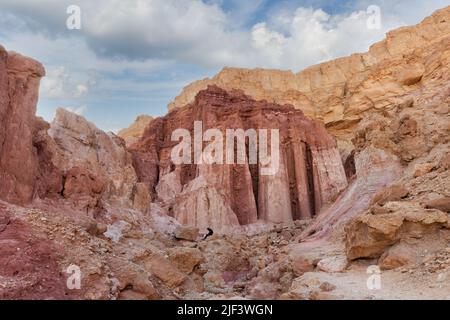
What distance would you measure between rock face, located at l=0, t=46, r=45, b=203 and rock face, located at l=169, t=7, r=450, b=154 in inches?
1411

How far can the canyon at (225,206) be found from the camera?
8633 mm

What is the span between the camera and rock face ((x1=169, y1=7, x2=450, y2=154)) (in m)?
47.6

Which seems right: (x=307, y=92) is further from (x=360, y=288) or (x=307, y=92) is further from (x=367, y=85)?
(x=360, y=288)

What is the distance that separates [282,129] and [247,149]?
462cm

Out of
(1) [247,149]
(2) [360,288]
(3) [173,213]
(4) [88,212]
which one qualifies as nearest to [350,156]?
(1) [247,149]

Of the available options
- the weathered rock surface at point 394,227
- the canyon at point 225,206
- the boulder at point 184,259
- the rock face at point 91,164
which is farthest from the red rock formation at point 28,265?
the rock face at point 91,164

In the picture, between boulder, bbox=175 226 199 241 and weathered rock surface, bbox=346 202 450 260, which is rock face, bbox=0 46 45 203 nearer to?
boulder, bbox=175 226 199 241

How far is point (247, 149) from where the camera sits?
3600 cm

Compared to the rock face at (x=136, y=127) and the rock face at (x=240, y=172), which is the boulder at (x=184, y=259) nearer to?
the rock face at (x=240, y=172)

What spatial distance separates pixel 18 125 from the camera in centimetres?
1398

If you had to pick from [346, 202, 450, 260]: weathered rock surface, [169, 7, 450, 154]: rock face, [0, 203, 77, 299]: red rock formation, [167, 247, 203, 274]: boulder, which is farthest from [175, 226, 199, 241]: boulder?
[169, 7, 450, 154]: rock face

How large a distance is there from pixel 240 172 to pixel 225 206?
4317mm

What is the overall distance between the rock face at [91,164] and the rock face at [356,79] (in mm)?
31331

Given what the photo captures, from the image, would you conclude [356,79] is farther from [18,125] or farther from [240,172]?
[18,125]
